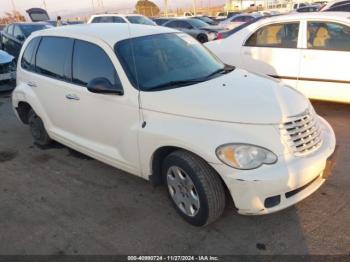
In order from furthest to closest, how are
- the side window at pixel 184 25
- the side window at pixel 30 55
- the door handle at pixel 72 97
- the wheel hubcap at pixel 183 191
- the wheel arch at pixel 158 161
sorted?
the side window at pixel 184 25, the side window at pixel 30 55, the door handle at pixel 72 97, the wheel arch at pixel 158 161, the wheel hubcap at pixel 183 191

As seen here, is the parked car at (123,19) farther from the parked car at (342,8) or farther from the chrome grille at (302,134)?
the chrome grille at (302,134)

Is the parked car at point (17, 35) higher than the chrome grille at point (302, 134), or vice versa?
the chrome grille at point (302, 134)

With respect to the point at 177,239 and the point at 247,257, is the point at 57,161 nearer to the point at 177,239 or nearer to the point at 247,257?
the point at 177,239

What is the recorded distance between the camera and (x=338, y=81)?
Answer: 562 centimetres

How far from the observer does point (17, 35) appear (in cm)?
1302

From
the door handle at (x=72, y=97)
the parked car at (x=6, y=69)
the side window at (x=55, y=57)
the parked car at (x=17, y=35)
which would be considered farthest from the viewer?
the parked car at (x=17, y=35)

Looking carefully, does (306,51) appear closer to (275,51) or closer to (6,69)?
(275,51)

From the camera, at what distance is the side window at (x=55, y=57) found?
4293mm

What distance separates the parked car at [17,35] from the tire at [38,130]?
8.19 meters

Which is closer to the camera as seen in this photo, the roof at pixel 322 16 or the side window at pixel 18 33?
the roof at pixel 322 16

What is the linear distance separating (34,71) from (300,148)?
3.56 m

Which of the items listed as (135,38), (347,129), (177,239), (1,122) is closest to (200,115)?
(177,239)

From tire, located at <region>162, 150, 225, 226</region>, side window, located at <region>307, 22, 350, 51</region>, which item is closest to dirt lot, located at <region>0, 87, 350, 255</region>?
tire, located at <region>162, 150, 225, 226</region>

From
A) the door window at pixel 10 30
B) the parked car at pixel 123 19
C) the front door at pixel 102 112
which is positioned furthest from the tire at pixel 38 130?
the parked car at pixel 123 19
